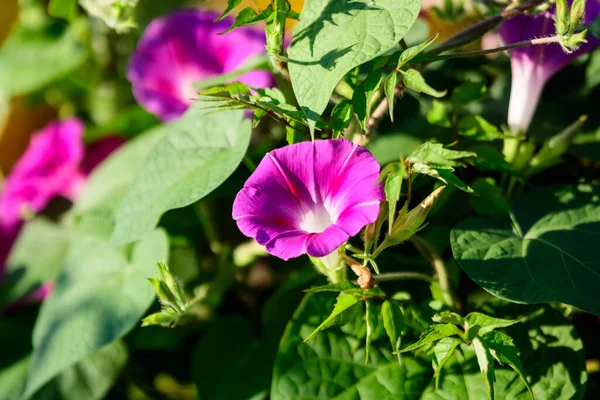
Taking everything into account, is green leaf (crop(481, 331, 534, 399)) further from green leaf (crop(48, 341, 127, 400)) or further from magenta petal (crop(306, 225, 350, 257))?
green leaf (crop(48, 341, 127, 400))

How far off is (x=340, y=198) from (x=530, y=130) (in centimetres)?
35

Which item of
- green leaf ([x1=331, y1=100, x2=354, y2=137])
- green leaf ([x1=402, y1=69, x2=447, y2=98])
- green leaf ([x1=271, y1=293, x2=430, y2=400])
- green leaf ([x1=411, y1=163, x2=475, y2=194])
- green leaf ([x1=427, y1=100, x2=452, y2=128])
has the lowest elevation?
green leaf ([x1=271, y1=293, x2=430, y2=400])

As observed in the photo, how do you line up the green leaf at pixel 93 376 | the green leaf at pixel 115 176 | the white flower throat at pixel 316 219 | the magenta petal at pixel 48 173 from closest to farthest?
the white flower throat at pixel 316 219 < the green leaf at pixel 93 376 < the green leaf at pixel 115 176 < the magenta petal at pixel 48 173

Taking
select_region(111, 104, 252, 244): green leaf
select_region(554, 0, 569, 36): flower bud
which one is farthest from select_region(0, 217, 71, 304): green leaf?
select_region(554, 0, 569, 36): flower bud

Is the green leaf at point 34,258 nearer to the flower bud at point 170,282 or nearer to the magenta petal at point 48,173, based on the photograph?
the magenta petal at point 48,173

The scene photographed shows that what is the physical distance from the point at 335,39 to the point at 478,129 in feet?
0.68

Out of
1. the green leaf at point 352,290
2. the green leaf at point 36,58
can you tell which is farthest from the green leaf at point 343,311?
the green leaf at point 36,58

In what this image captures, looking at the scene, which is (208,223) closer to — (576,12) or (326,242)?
(326,242)

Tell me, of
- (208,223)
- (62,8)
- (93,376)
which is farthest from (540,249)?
(62,8)

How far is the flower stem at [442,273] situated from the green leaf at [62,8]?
2.97 ft

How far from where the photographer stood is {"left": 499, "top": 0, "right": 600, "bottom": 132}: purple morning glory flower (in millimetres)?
658

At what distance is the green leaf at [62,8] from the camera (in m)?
1.19

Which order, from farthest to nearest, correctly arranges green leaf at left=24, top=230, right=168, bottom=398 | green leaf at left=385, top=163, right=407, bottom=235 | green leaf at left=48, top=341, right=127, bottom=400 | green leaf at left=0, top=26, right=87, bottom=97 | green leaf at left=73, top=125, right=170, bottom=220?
green leaf at left=0, top=26, right=87, bottom=97 < green leaf at left=73, top=125, right=170, bottom=220 < green leaf at left=48, top=341, right=127, bottom=400 < green leaf at left=24, top=230, right=168, bottom=398 < green leaf at left=385, top=163, right=407, bottom=235

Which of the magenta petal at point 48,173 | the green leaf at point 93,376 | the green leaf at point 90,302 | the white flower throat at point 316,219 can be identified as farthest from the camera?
the magenta petal at point 48,173
